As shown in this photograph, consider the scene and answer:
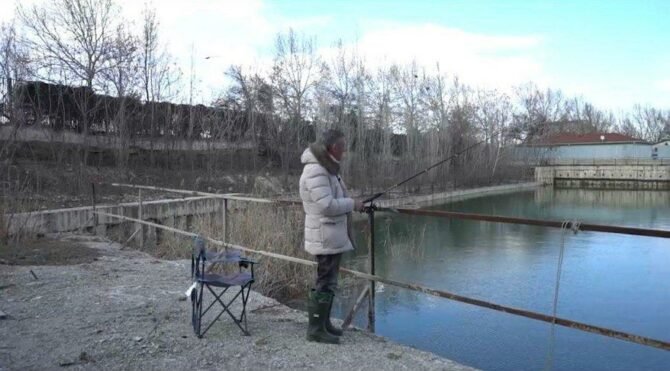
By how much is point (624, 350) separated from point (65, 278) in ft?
23.6

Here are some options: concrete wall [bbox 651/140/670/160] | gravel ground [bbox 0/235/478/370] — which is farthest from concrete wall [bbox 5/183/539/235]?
concrete wall [bbox 651/140/670/160]

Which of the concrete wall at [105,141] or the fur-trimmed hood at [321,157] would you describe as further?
the concrete wall at [105,141]

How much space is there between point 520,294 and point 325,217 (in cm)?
765

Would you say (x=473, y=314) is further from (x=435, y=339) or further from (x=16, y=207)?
(x=16, y=207)

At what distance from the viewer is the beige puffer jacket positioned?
3.62 m

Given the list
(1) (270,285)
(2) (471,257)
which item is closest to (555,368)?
(1) (270,285)

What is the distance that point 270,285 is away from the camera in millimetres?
8344

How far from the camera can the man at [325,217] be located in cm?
365

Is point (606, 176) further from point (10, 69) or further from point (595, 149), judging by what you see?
point (10, 69)

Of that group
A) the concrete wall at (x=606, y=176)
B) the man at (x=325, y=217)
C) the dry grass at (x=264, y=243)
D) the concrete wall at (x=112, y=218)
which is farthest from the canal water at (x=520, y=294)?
the concrete wall at (x=606, y=176)

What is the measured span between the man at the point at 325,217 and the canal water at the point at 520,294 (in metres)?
1.52

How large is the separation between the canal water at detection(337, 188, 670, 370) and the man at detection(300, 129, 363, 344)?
152 centimetres

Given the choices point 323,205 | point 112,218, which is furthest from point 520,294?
point 112,218

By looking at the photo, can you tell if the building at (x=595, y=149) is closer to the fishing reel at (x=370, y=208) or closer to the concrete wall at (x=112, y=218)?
the concrete wall at (x=112, y=218)
